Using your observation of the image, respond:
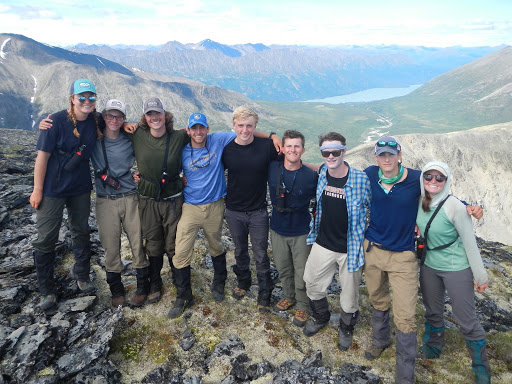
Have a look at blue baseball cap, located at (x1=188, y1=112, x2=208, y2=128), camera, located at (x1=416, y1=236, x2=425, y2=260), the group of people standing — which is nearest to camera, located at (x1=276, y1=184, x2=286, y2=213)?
the group of people standing

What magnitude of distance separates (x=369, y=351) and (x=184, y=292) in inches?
229

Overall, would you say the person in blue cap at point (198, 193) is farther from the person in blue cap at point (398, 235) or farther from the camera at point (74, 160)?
the person in blue cap at point (398, 235)

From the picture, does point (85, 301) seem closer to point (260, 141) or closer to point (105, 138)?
point (105, 138)

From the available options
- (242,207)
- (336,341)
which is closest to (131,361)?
(242,207)

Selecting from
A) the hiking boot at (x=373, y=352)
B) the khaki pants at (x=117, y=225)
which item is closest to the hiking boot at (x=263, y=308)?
the hiking boot at (x=373, y=352)

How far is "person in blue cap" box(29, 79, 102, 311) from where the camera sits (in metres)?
8.49

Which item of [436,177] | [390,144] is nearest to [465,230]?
[436,177]

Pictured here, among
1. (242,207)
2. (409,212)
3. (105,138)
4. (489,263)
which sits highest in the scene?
(105,138)

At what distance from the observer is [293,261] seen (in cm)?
1000

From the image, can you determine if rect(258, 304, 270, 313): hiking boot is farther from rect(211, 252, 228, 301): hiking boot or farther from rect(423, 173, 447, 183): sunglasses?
Answer: rect(423, 173, 447, 183): sunglasses

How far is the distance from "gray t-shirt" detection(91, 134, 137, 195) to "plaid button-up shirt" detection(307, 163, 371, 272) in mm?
5504

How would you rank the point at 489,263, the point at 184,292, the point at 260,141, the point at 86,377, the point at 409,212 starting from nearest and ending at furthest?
the point at 86,377
the point at 409,212
the point at 260,141
the point at 184,292
the point at 489,263

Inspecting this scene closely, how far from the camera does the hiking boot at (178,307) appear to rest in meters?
10.1

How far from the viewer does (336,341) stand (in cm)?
986
